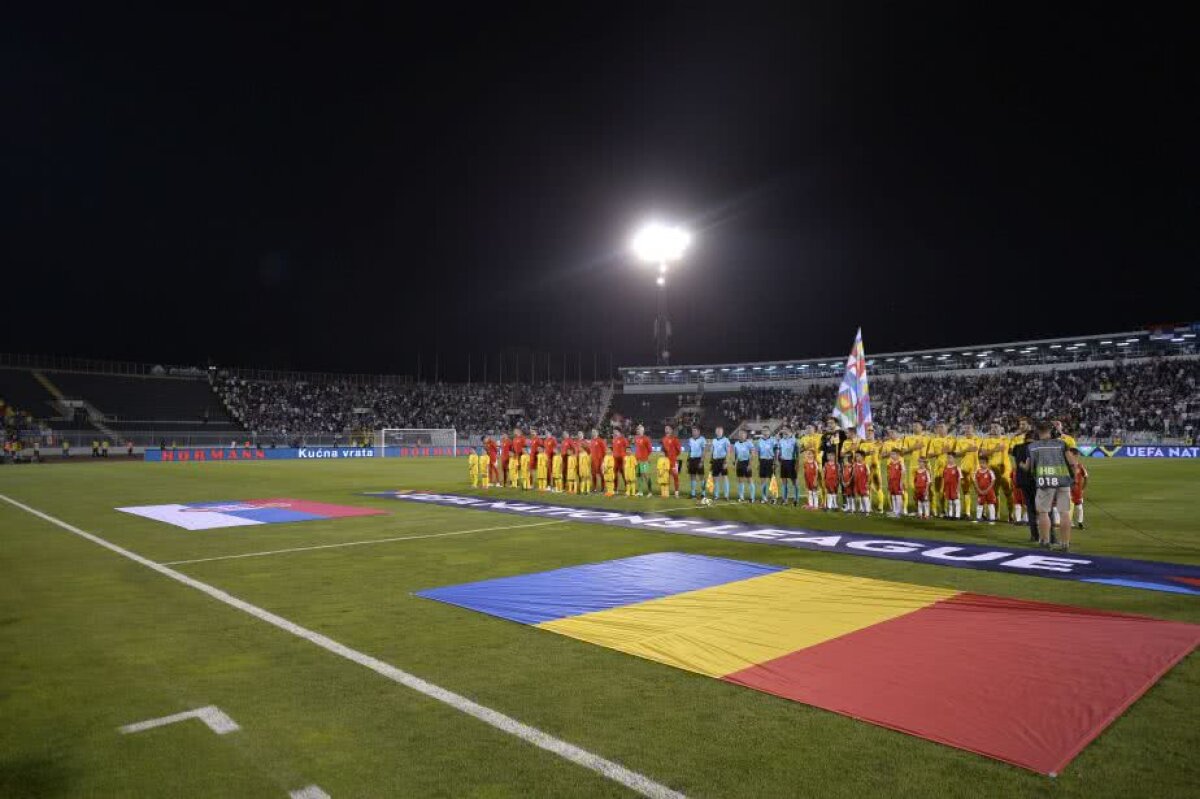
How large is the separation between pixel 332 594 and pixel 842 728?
5.48 m

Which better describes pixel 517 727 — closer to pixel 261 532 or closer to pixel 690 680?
pixel 690 680

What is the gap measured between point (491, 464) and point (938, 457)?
1294cm

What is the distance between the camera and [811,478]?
15117 millimetres

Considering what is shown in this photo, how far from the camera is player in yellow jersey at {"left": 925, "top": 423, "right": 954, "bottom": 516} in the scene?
44.8 feet

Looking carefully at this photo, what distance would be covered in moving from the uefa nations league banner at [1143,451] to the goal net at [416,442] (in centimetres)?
4244

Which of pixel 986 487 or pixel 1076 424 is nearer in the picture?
pixel 986 487

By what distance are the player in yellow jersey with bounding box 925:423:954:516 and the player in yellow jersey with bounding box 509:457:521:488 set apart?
458 inches

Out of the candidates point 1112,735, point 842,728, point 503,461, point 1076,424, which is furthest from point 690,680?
point 1076,424

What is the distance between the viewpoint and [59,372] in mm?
56781

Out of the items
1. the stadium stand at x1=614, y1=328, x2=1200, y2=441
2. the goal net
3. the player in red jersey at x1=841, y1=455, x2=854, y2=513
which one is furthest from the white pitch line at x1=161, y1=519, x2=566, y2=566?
the goal net

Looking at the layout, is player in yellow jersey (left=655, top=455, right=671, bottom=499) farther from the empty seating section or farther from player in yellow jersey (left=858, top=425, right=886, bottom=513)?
the empty seating section

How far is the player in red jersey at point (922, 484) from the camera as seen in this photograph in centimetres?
1347

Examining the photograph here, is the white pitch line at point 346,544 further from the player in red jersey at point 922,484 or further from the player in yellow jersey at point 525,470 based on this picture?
the player in yellow jersey at point 525,470

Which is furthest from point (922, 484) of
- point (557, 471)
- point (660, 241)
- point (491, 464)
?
point (660, 241)
